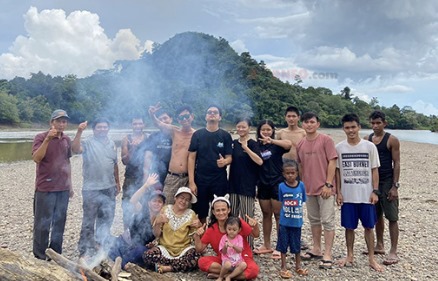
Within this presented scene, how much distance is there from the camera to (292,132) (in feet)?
18.0

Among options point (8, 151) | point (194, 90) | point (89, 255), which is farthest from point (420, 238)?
point (8, 151)

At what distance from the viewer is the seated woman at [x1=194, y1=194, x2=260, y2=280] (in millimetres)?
4477

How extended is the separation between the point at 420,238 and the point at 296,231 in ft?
11.7

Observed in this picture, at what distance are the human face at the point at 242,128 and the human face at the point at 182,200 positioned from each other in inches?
45.6

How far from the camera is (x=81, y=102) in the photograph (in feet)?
20.4

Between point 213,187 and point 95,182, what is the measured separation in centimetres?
169

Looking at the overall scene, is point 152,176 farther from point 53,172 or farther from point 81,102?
point 81,102

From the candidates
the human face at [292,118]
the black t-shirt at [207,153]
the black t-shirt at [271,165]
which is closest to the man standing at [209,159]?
the black t-shirt at [207,153]

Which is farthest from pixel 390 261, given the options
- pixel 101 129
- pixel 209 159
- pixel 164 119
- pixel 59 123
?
pixel 59 123

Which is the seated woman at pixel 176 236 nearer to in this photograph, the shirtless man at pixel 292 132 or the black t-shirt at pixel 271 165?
the black t-shirt at pixel 271 165

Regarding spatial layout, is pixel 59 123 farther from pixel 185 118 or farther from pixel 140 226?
pixel 140 226

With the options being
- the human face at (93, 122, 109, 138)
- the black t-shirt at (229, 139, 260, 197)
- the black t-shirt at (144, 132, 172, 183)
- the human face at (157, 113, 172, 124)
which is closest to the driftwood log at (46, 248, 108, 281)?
the human face at (93, 122, 109, 138)

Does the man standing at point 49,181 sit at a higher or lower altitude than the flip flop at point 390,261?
higher

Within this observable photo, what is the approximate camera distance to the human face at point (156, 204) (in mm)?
5034
